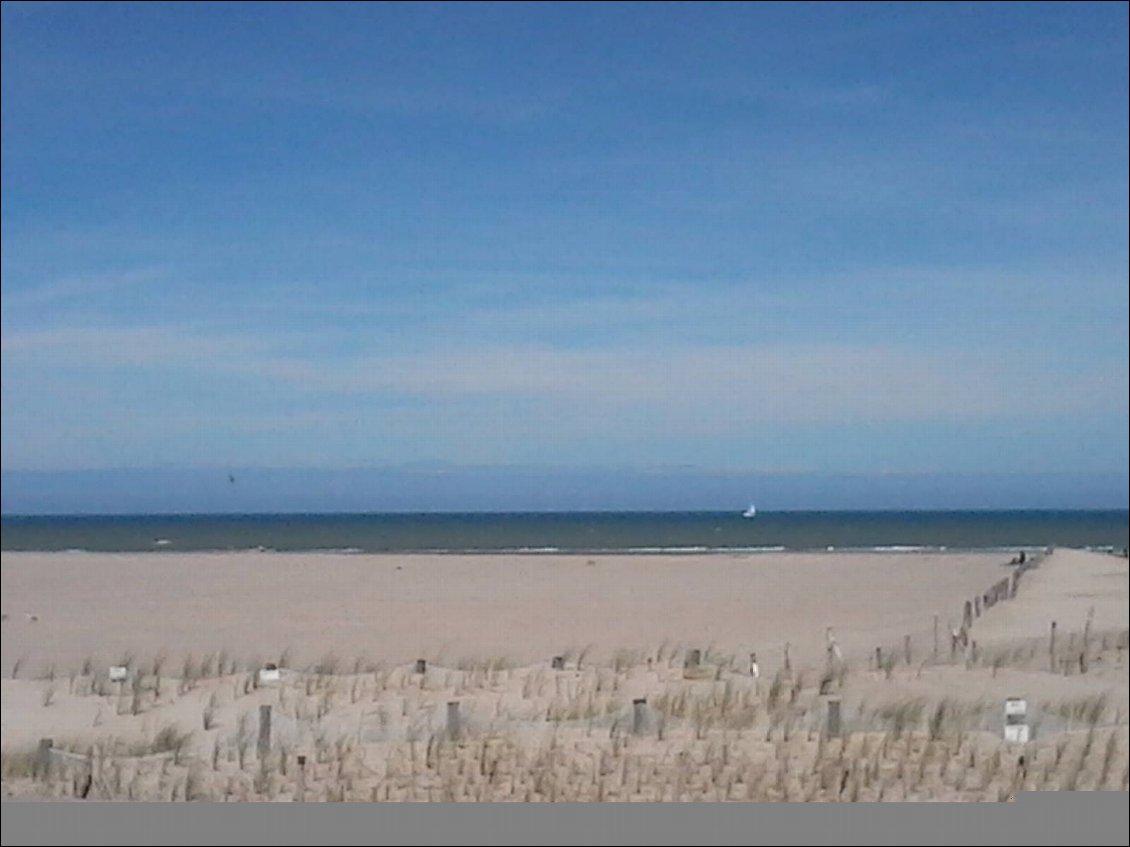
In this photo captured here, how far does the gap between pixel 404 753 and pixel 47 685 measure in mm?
4075

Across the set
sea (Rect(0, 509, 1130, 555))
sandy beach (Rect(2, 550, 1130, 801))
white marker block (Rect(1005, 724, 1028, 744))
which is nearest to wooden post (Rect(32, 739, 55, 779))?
sandy beach (Rect(2, 550, 1130, 801))

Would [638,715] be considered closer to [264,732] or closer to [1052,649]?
[264,732]

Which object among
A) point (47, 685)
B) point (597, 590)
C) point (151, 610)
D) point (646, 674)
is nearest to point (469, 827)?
point (646, 674)

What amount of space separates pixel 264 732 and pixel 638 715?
2054mm

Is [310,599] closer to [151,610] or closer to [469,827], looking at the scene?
[151,610]

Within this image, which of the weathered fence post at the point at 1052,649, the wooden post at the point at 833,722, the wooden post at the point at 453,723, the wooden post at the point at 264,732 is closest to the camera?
the wooden post at the point at 264,732

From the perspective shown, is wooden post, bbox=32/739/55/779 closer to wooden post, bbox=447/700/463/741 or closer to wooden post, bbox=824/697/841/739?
wooden post, bbox=447/700/463/741

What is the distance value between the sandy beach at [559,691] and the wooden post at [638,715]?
1 centimetres

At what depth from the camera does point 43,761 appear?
21.8 ft

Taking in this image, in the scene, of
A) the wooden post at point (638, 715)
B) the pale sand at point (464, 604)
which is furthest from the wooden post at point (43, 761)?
the pale sand at point (464, 604)

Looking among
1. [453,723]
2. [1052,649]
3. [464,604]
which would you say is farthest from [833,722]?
[464,604]

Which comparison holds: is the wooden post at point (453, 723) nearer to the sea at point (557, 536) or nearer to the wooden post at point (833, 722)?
the wooden post at point (833, 722)

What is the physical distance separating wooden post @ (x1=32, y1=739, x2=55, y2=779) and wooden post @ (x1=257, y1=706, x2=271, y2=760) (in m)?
1.03

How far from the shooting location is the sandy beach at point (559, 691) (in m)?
6.55
